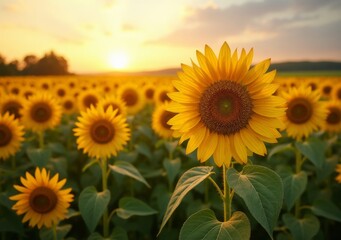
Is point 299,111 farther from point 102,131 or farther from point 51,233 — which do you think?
point 51,233

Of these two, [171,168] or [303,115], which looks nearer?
[171,168]

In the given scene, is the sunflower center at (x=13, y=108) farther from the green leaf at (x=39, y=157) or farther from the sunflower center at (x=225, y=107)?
the sunflower center at (x=225, y=107)

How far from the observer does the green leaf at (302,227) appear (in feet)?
13.5

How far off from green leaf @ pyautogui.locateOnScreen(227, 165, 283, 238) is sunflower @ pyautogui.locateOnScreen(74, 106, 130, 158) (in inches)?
109

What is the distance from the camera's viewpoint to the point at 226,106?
108 inches

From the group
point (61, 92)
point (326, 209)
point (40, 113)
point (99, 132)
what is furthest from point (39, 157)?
point (61, 92)

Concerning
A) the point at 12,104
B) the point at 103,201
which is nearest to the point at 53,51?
the point at 12,104

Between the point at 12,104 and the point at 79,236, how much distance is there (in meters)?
3.53

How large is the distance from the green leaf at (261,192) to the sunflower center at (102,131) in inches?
110

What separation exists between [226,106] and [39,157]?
3.74 m

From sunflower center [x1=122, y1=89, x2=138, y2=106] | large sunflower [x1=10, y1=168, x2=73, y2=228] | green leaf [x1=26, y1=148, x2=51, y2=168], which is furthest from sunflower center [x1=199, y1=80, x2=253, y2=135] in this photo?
sunflower center [x1=122, y1=89, x2=138, y2=106]

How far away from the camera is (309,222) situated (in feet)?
14.1

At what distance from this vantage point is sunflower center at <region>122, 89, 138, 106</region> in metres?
9.22

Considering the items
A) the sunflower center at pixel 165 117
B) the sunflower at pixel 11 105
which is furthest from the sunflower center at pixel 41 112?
the sunflower center at pixel 165 117
